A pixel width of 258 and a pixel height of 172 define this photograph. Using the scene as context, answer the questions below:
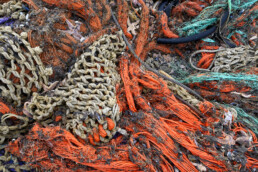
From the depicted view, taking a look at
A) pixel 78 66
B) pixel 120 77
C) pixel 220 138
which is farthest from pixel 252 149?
pixel 78 66

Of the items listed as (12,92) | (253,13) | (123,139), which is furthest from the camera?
(253,13)

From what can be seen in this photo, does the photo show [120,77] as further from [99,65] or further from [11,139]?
[11,139]

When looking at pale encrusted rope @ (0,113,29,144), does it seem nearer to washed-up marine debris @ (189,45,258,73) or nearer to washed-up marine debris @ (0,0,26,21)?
washed-up marine debris @ (0,0,26,21)

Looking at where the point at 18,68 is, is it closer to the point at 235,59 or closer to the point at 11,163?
the point at 11,163

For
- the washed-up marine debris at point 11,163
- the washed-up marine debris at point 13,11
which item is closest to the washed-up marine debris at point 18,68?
the washed-up marine debris at point 13,11

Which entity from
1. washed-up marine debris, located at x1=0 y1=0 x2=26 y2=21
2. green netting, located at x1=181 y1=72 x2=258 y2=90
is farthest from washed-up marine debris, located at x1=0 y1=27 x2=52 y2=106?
green netting, located at x1=181 y1=72 x2=258 y2=90

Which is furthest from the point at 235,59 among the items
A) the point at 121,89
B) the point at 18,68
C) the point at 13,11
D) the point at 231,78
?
the point at 13,11
